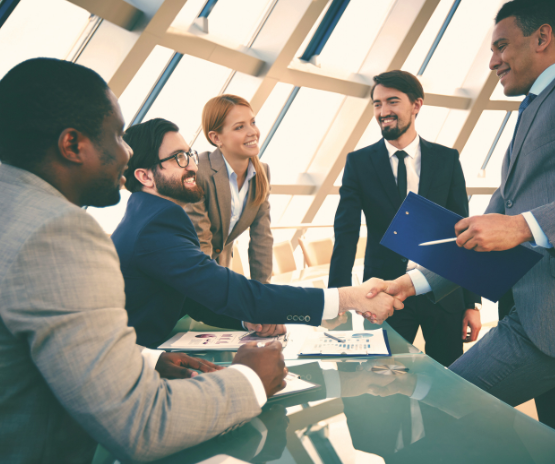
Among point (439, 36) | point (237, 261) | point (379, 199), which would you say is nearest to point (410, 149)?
point (379, 199)

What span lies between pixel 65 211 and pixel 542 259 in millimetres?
1377

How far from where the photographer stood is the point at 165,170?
1725mm

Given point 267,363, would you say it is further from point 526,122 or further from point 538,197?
point 526,122

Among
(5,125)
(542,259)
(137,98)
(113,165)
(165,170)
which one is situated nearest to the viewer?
(5,125)

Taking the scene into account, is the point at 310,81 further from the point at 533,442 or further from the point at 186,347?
the point at 533,442

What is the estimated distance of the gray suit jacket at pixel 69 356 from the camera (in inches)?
27.0

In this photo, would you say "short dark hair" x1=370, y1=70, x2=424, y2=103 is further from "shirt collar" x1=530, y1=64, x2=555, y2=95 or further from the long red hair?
"shirt collar" x1=530, y1=64, x2=555, y2=95

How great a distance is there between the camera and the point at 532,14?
4.64 feet

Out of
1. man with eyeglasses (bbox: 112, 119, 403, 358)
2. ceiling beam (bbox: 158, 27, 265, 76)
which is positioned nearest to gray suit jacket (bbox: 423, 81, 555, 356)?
man with eyeglasses (bbox: 112, 119, 403, 358)

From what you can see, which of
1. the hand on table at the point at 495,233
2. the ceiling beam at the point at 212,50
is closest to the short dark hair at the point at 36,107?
the hand on table at the point at 495,233

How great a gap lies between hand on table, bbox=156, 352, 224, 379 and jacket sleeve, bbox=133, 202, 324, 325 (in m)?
0.25

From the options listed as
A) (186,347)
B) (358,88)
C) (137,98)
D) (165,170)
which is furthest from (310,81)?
(186,347)

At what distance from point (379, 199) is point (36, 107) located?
1724mm

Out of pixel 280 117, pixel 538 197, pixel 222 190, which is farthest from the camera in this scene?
pixel 280 117
